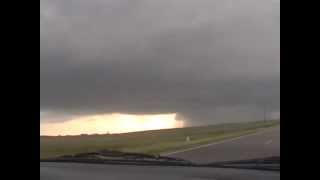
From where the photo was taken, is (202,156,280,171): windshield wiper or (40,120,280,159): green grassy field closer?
(202,156,280,171): windshield wiper

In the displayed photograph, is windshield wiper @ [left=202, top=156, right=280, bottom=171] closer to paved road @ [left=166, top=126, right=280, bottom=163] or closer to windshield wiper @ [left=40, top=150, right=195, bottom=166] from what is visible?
paved road @ [left=166, top=126, right=280, bottom=163]

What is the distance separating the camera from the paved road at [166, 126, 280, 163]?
6.65m

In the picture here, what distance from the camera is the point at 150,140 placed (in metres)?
7.24

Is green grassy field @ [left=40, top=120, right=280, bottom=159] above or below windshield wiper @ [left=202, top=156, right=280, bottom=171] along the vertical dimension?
above

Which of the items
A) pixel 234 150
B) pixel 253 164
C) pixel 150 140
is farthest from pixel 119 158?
pixel 253 164

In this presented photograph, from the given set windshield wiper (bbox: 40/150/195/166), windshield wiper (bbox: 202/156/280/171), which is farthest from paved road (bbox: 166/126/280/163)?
windshield wiper (bbox: 40/150/195/166)

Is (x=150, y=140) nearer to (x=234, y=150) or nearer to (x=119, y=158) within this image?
(x=119, y=158)

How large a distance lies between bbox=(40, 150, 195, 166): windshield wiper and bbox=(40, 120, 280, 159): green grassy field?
0.08 metres

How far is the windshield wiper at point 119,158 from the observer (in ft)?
21.6

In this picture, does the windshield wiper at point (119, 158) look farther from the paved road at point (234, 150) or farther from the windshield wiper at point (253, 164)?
the windshield wiper at point (253, 164)
